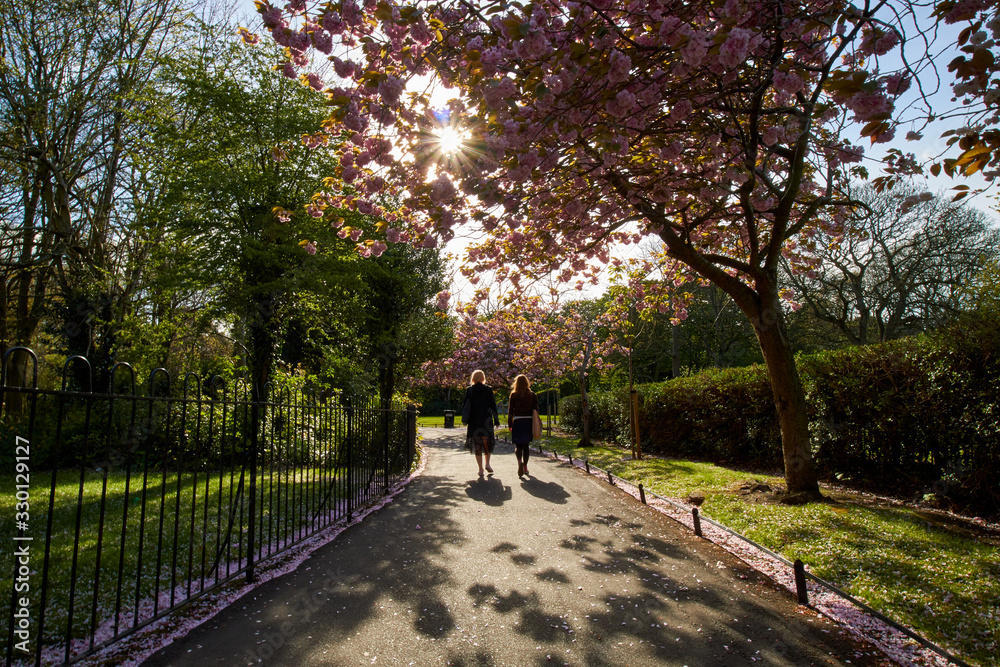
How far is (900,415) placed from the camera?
7.51 m

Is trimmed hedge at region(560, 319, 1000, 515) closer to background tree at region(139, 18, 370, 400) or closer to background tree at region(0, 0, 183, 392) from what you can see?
background tree at region(139, 18, 370, 400)

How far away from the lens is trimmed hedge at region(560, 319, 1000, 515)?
6.32 m

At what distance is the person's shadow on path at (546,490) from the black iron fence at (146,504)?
2.44 metres

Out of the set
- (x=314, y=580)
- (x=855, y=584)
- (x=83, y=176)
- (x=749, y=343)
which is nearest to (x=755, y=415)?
(x=855, y=584)

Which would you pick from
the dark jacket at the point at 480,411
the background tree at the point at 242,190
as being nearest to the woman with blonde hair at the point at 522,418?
the dark jacket at the point at 480,411

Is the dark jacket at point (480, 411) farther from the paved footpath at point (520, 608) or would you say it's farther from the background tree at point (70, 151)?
the background tree at point (70, 151)

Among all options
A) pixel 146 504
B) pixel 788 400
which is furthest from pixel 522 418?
pixel 146 504

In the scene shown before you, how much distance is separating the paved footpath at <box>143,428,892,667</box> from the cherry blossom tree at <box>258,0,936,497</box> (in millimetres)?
3293

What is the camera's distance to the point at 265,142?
42.8 feet

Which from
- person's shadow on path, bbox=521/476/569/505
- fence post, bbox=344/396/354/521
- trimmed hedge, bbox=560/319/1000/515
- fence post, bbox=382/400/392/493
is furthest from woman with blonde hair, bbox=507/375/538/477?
trimmed hedge, bbox=560/319/1000/515

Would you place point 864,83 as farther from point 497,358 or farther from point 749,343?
point 749,343

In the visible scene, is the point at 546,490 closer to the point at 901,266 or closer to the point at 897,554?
the point at 897,554

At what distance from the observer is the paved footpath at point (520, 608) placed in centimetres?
314

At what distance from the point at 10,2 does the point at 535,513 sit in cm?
1783
